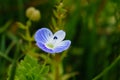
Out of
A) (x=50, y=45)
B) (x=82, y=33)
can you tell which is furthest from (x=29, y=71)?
(x=82, y=33)

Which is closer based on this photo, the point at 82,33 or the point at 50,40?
the point at 50,40

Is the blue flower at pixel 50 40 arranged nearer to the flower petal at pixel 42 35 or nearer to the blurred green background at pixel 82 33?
the flower petal at pixel 42 35

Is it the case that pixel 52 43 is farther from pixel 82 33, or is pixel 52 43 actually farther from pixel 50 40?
pixel 82 33

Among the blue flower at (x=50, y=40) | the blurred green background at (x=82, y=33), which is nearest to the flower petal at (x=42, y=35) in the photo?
the blue flower at (x=50, y=40)

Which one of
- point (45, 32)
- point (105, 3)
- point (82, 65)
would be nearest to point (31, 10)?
point (45, 32)

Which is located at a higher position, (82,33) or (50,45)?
(82,33)

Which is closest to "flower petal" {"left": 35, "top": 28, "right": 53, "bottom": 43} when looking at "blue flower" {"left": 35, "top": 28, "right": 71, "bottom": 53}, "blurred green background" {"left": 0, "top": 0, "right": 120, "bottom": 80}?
"blue flower" {"left": 35, "top": 28, "right": 71, "bottom": 53}
